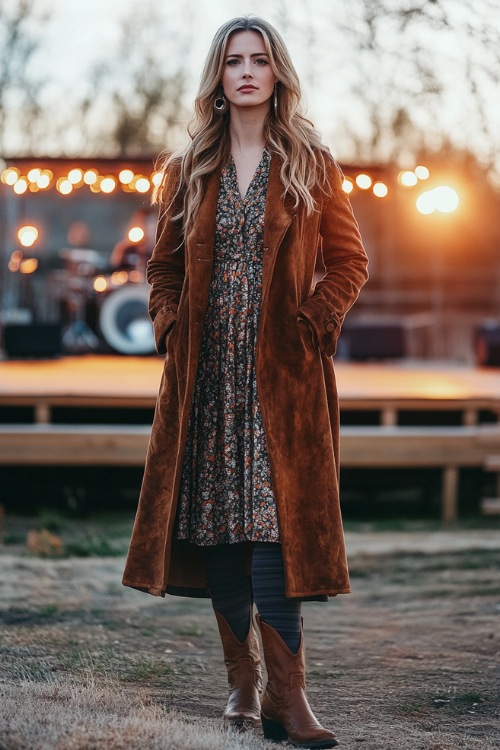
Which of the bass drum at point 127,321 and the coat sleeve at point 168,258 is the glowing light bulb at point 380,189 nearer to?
the bass drum at point 127,321

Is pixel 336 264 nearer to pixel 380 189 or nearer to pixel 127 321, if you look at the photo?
pixel 380 189

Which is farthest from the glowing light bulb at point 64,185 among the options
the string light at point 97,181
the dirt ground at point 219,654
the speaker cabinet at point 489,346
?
the dirt ground at point 219,654

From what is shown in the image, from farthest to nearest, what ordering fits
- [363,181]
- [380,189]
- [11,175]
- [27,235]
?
[27,235]
[11,175]
[380,189]
[363,181]

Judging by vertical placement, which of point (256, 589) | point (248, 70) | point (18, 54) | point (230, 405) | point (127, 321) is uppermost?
point (18, 54)

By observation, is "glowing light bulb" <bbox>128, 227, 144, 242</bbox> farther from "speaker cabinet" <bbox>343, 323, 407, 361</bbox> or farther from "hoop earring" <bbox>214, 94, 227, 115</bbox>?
"hoop earring" <bbox>214, 94, 227, 115</bbox>

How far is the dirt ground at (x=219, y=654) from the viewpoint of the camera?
2.74 metres

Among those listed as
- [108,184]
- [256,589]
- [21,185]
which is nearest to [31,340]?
[21,185]

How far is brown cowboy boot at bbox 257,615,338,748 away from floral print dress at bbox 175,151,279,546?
0.88 feet

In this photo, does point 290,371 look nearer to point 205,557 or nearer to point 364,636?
point 205,557

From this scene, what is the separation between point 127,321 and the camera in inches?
461

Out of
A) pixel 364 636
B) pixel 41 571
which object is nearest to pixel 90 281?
pixel 41 571

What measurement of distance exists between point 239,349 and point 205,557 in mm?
526

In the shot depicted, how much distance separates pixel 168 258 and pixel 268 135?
1.33 ft

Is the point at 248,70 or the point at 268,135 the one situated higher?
the point at 248,70
